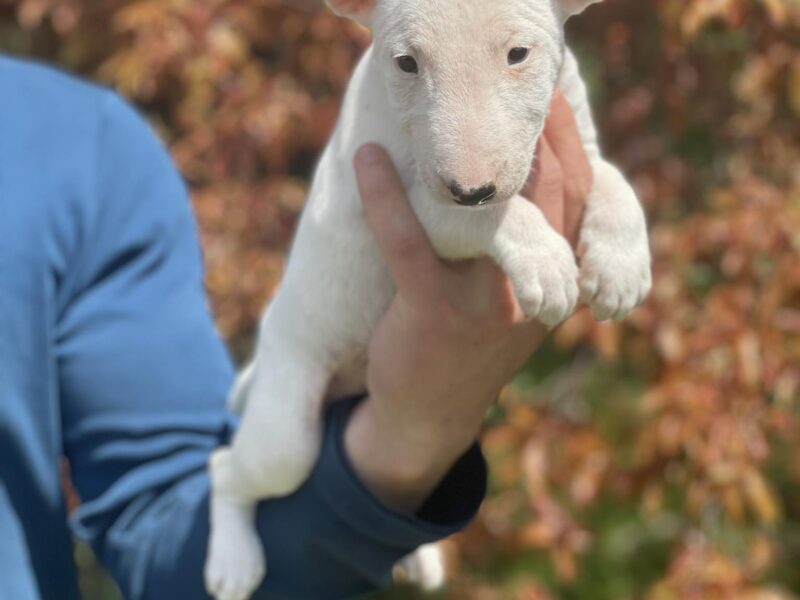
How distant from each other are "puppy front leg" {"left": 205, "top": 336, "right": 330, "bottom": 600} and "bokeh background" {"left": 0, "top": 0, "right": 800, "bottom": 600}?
1.24 meters

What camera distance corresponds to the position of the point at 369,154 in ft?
6.59

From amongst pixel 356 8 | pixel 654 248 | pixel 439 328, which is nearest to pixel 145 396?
pixel 439 328

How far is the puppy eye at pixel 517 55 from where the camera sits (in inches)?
67.4

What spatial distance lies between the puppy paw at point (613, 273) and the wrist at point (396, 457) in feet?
1.29

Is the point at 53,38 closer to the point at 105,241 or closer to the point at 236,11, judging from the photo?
the point at 236,11

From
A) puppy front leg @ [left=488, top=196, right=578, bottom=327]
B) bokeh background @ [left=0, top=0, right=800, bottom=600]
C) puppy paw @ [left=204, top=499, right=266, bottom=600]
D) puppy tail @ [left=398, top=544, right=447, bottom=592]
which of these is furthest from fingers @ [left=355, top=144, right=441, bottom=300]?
bokeh background @ [left=0, top=0, right=800, bottom=600]

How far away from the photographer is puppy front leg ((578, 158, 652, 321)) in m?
1.89

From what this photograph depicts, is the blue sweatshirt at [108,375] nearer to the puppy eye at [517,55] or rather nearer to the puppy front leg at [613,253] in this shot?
the puppy front leg at [613,253]

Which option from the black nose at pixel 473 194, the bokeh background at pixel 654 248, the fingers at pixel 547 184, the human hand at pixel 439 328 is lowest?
the bokeh background at pixel 654 248

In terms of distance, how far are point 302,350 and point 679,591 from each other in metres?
1.55

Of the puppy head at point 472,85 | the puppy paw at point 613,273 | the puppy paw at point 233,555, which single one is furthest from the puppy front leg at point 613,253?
the puppy paw at point 233,555

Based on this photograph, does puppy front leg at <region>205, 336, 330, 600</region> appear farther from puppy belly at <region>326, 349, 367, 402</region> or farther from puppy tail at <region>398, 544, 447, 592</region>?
puppy tail at <region>398, 544, 447, 592</region>

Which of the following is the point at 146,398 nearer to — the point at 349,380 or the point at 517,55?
the point at 349,380

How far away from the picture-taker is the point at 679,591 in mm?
3314
